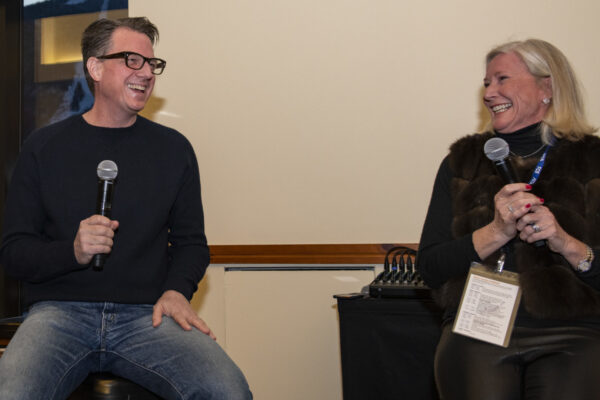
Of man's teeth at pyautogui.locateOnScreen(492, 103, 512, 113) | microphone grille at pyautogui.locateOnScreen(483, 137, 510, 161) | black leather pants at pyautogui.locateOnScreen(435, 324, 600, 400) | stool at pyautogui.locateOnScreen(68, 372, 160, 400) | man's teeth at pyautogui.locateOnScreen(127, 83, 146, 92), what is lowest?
stool at pyautogui.locateOnScreen(68, 372, 160, 400)

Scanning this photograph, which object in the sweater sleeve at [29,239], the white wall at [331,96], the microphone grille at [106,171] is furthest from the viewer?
the white wall at [331,96]

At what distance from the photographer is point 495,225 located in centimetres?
190

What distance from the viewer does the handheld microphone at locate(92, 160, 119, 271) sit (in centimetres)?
181

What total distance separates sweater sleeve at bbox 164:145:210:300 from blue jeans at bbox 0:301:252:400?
0.25 meters

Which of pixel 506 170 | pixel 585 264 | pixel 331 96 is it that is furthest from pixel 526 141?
pixel 331 96

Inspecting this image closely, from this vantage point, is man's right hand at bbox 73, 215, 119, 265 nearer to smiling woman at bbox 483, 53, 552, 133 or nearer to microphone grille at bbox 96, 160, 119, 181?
microphone grille at bbox 96, 160, 119, 181

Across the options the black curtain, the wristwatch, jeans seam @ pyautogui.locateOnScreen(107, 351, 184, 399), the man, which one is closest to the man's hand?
the man

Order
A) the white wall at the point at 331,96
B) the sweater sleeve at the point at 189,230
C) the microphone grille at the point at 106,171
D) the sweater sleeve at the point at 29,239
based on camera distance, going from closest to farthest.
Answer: the microphone grille at the point at 106,171 < the sweater sleeve at the point at 29,239 < the sweater sleeve at the point at 189,230 < the white wall at the point at 331,96

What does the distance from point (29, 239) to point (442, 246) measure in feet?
4.40

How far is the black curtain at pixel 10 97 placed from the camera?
3.74 metres

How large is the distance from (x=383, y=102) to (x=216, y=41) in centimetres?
96

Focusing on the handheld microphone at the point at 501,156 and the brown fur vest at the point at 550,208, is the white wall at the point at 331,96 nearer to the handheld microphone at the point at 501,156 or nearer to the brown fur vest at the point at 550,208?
the brown fur vest at the point at 550,208

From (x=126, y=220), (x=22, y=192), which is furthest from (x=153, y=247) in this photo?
(x=22, y=192)

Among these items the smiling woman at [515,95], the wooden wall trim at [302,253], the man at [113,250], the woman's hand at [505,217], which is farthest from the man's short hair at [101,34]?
the woman's hand at [505,217]
